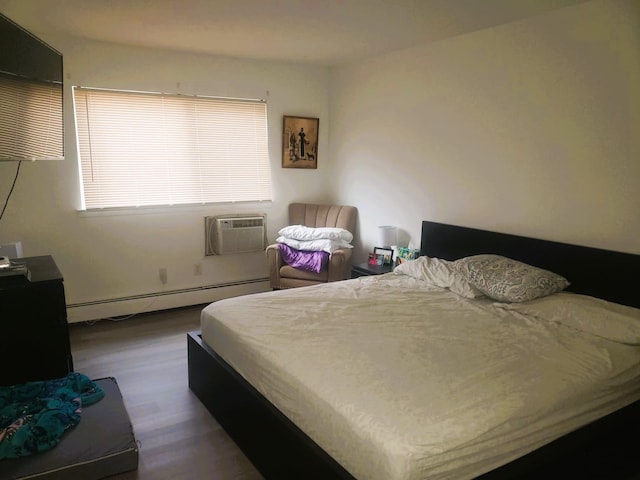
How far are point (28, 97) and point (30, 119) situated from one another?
0.13 metres

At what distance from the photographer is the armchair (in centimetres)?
423

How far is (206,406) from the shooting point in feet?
8.99

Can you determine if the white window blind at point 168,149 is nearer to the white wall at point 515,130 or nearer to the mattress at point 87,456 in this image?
the white wall at point 515,130

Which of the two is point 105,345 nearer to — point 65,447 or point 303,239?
point 65,447

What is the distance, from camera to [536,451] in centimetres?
168

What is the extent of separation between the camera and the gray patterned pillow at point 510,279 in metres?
2.72

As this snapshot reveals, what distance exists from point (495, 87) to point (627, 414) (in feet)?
7.59

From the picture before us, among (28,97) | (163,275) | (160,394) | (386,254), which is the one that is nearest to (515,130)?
(386,254)

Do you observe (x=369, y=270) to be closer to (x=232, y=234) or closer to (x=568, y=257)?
(x=232, y=234)

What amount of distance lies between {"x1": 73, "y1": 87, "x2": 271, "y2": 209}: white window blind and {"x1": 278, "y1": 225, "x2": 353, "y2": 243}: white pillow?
0.56m

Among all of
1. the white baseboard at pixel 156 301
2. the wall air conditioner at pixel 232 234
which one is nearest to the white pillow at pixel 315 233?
the wall air conditioner at pixel 232 234

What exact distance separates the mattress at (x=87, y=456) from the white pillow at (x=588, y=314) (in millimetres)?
2200

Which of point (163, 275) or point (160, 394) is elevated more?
point (163, 275)

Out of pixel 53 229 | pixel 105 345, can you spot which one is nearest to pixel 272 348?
pixel 105 345
